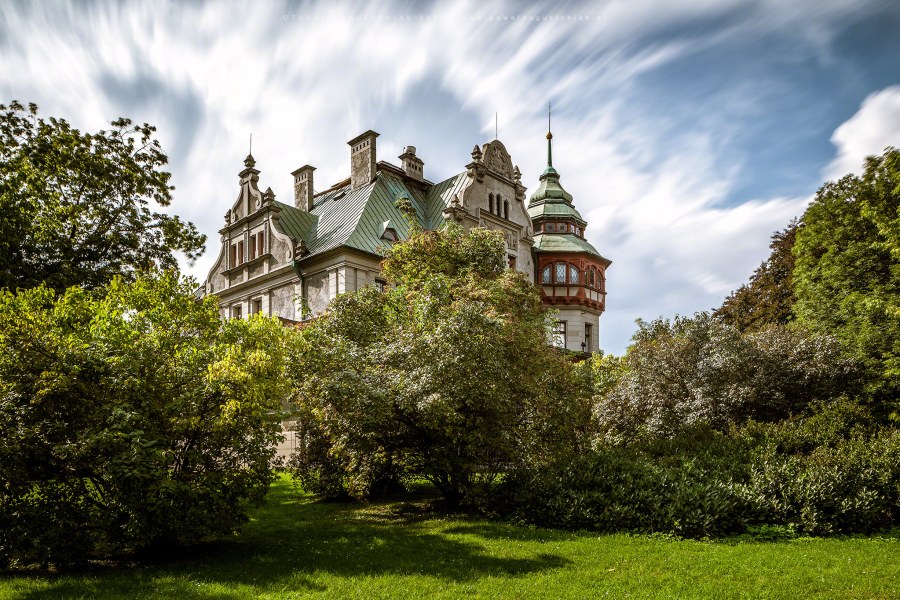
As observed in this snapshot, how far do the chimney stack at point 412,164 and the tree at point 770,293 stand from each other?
1844cm

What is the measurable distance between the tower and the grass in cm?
2637

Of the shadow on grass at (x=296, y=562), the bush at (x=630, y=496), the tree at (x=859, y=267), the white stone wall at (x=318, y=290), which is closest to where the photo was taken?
the shadow on grass at (x=296, y=562)

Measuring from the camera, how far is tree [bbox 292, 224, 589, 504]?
1264 centimetres

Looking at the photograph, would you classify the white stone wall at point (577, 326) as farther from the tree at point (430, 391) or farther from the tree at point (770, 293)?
the tree at point (430, 391)

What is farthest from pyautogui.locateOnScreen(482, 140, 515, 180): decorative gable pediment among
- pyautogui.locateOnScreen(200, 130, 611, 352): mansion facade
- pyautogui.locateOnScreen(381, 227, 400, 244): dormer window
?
pyautogui.locateOnScreen(381, 227, 400, 244): dormer window

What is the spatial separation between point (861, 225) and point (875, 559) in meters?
17.7

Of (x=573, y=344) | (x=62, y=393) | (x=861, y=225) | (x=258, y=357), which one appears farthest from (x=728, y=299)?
(x=62, y=393)

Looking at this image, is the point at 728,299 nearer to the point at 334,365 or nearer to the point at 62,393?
the point at 334,365

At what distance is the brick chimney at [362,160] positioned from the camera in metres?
32.8

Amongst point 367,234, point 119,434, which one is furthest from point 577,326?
point 119,434

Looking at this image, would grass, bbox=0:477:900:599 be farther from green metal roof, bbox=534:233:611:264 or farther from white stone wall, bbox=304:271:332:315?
green metal roof, bbox=534:233:611:264

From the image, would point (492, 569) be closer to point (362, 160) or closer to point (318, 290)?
point (318, 290)

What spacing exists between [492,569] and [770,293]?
1164 inches

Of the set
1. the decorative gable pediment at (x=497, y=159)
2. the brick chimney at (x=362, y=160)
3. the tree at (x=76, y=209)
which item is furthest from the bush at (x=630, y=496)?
the decorative gable pediment at (x=497, y=159)
